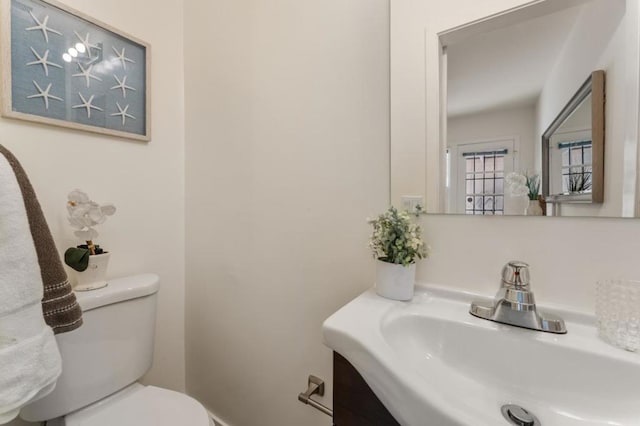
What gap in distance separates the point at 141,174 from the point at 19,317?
72cm

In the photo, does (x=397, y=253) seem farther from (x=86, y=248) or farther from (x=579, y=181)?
(x=86, y=248)

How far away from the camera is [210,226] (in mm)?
1248

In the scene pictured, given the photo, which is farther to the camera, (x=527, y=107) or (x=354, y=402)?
(x=527, y=107)

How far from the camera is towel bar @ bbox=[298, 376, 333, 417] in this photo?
2.93 ft

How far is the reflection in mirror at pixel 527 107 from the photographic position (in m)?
0.57

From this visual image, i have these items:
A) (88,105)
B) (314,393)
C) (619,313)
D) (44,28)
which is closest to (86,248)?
(88,105)

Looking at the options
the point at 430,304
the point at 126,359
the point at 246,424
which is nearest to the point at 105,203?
the point at 126,359

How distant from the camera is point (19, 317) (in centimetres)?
60

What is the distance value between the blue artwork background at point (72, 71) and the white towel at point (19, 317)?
41 centimetres

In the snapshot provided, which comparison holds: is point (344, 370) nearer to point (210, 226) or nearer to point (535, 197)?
point (535, 197)

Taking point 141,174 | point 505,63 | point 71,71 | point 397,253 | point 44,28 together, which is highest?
point 44,28

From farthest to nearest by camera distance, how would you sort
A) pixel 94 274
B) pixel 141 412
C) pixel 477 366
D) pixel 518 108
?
pixel 94 274 < pixel 141 412 < pixel 518 108 < pixel 477 366

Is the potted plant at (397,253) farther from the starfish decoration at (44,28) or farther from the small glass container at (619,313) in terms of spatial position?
the starfish decoration at (44,28)

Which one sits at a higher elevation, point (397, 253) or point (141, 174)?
point (141, 174)
